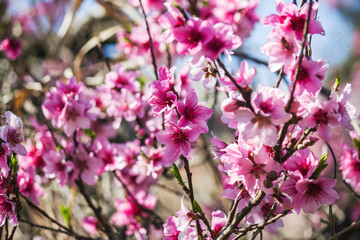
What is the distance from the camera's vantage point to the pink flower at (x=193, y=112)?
0.89 metres

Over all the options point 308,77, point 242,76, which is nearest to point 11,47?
point 242,76

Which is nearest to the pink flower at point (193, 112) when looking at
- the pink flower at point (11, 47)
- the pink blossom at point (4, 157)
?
the pink blossom at point (4, 157)

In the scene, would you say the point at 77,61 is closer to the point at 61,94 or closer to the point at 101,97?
the point at 101,97

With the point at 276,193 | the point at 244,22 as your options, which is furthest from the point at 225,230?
the point at 244,22

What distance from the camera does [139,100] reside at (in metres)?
1.53

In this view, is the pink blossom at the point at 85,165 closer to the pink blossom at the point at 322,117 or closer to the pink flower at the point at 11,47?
the pink blossom at the point at 322,117

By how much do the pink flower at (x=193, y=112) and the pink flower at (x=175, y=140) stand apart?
0.03 meters

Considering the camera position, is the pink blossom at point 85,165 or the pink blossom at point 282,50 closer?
the pink blossom at point 282,50

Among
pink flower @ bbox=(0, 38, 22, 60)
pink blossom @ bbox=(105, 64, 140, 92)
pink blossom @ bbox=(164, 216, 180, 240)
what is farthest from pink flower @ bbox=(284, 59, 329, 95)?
pink flower @ bbox=(0, 38, 22, 60)

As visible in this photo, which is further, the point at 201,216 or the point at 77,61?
the point at 77,61

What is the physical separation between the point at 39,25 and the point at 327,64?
347 cm

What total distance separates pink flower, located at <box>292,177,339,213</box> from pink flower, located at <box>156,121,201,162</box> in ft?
0.97

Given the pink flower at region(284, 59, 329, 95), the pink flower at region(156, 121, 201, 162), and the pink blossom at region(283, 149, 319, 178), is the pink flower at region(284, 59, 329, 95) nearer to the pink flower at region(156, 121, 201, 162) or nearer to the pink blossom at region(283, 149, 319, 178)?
the pink blossom at region(283, 149, 319, 178)

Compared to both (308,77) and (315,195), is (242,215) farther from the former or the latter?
(308,77)
